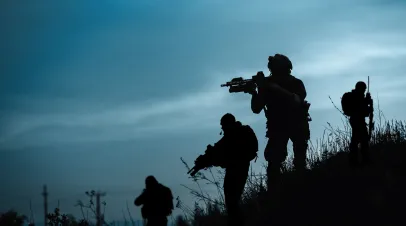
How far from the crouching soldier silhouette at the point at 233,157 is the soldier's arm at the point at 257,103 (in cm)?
238

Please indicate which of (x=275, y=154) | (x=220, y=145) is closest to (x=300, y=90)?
(x=275, y=154)

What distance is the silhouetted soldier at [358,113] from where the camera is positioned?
326 inches

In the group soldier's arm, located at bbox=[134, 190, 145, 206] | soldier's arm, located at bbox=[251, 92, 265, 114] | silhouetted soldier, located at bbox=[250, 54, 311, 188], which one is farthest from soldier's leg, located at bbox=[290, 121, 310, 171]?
soldier's arm, located at bbox=[134, 190, 145, 206]

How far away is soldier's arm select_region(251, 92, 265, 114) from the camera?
10.5m

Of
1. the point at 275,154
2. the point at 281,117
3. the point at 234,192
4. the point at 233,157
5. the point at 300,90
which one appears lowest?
the point at 234,192

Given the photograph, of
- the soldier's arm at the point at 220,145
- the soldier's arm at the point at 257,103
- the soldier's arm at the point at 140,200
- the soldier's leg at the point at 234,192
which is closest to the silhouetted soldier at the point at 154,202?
the soldier's arm at the point at 140,200

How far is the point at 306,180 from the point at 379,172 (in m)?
1.26

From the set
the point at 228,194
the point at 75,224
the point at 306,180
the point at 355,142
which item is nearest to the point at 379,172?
the point at 355,142

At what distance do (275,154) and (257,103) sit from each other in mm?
923

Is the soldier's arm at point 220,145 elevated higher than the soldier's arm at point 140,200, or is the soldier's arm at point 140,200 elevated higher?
the soldier's arm at point 220,145

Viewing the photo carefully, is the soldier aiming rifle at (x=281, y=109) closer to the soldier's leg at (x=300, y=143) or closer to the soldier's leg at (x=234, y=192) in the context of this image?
the soldier's leg at (x=300, y=143)

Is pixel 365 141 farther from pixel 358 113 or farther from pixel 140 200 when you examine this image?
pixel 140 200

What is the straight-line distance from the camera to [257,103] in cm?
1056

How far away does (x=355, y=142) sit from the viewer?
832 centimetres
